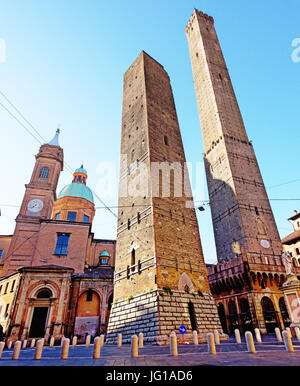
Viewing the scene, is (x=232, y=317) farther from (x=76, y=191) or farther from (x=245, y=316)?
(x=76, y=191)

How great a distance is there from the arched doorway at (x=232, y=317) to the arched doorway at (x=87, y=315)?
40.5 ft

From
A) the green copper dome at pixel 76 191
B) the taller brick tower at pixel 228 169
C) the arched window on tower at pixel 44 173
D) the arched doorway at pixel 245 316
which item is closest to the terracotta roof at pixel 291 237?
the taller brick tower at pixel 228 169

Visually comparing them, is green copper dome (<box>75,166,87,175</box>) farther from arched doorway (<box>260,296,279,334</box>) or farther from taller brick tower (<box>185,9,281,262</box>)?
arched doorway (<box>260,296,279,334</box>)

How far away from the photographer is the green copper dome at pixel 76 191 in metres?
37.4

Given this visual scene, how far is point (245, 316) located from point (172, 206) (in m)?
12.2

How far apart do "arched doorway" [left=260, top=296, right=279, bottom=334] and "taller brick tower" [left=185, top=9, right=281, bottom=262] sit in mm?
4259

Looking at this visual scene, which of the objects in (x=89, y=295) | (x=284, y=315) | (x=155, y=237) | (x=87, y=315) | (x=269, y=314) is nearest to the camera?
(x=155, y=237)

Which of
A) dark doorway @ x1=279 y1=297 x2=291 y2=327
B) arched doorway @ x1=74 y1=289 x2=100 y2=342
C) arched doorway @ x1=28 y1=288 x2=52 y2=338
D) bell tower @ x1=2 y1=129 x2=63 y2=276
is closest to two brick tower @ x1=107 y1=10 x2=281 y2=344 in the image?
dark doorway @ x1=279 y1=297 x2=291 y2=327

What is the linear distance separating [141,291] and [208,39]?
1630 inches

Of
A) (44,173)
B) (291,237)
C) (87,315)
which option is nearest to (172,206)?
(87,315)

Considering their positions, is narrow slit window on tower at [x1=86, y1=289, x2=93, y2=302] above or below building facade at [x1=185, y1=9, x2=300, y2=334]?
below

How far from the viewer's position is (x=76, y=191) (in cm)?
3784

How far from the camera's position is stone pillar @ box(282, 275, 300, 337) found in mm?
11617
